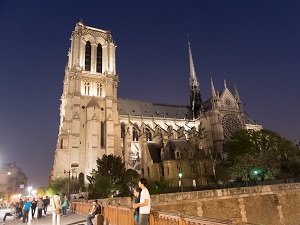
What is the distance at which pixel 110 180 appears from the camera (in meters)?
30.9

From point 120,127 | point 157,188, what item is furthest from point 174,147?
point 120,127

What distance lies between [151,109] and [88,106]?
21.8 m

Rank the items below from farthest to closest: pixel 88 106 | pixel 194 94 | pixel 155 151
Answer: pixel 194 94 < pixel 88 106 < pixel 155 151

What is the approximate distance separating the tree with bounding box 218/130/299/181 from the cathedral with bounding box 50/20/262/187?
4.84 meters

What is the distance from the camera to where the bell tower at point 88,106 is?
4303 cm

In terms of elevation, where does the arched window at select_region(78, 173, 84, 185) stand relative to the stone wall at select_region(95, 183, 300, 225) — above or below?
above

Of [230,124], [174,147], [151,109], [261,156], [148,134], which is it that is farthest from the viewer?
[151,109]

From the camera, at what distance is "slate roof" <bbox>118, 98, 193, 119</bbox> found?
59997 mm

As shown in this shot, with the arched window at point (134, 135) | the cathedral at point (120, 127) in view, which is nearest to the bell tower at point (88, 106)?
the cathedral at point (120, 127)

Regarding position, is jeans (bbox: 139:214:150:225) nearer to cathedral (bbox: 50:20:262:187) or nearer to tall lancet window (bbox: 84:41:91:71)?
cathedral (bbox: 50:20:262:187)

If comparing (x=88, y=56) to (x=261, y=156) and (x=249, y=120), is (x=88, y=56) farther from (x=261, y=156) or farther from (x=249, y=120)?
(x=249, y=120)

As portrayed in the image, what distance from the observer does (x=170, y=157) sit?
41031 millimetres

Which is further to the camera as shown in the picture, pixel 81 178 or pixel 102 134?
pixel 102 134

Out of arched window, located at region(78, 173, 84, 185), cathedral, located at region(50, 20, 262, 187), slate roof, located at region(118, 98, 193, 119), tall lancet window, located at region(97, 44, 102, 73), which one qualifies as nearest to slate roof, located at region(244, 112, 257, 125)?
cathedral, located at region(50, 20, 262, 187)
